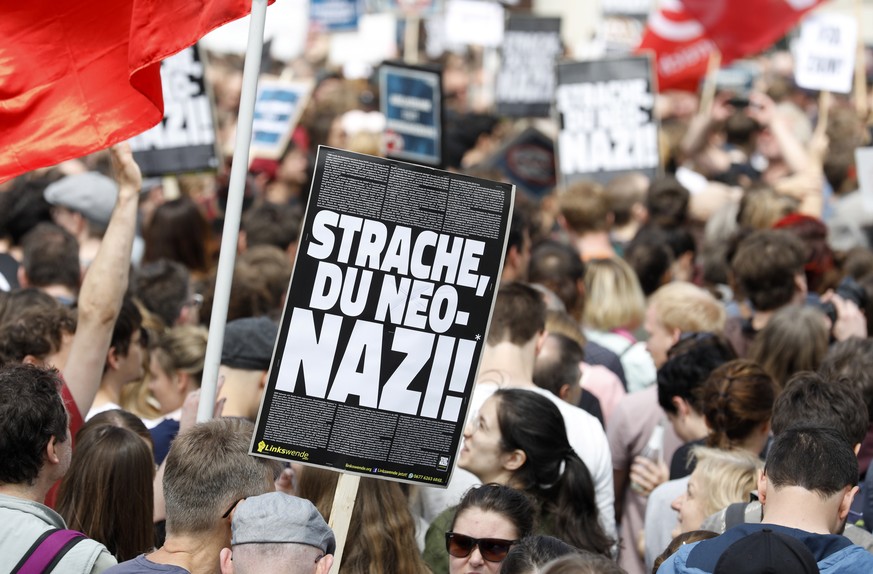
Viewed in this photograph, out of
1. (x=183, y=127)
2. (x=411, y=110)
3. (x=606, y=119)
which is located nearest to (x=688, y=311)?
(x=183, y=127)

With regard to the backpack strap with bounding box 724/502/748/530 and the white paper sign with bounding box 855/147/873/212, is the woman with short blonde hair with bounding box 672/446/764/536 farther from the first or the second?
the white paper sign with bounding box 855/147/873/212

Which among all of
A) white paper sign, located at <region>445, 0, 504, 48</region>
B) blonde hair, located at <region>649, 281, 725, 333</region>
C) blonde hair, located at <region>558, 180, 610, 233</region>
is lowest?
blonde hair, located at <region>649, 281, 725, 333</region>

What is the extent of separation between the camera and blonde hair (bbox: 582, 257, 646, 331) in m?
7.20

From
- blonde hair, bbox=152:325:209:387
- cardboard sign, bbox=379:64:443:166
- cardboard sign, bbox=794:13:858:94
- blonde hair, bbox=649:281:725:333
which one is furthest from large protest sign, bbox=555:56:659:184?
blonde hair, bbox=152:325:209:387

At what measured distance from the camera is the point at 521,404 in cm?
486

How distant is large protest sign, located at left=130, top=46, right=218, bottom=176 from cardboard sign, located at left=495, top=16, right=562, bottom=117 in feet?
17.7

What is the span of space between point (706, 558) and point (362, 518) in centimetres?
133

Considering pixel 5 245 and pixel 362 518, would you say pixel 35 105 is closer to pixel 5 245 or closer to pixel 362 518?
pixel 362 518

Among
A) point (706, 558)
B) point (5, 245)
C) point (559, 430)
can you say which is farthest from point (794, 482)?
point (5, 245)

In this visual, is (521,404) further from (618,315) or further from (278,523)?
(618,315)

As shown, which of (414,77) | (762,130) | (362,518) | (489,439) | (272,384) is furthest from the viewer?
(762,130)

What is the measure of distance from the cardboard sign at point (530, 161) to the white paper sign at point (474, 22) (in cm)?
488

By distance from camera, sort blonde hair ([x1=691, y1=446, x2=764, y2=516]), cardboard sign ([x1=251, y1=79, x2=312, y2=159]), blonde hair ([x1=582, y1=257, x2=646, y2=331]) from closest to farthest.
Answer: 1. blonde hair ([x1=691, y1=446, x2=764, y2=516])
2. blonde hair ([x1=582, y1=257, x2=646, y2=331])
3. cardboard sign ([x1=251, y1=79, x2=312, y2=159])

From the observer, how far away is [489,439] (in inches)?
192
